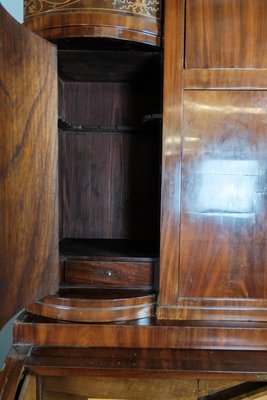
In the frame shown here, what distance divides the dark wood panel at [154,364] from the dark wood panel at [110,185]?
56 cm

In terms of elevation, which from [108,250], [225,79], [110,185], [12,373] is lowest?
[12,373]

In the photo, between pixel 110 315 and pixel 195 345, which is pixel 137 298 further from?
pixel 195 345

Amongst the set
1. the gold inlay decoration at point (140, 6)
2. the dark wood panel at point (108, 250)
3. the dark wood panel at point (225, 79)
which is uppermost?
the gold inlay decoration at point (140, 6)

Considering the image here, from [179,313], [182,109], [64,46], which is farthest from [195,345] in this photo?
[64,46]

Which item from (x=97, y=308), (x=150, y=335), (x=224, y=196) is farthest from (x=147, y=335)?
(x=224, y=196)

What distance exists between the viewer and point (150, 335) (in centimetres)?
102

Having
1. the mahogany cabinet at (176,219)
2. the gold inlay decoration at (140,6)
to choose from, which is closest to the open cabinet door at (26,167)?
the mahogany cabinet at (176,219)

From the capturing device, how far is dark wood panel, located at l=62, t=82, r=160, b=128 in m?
1.44

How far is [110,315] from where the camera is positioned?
1043 mm

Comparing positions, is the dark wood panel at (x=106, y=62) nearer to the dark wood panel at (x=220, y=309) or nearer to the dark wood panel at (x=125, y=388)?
the dark wood panel at (x=220, y=309)

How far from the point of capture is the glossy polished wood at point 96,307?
3.41ft

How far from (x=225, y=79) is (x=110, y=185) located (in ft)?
2.20

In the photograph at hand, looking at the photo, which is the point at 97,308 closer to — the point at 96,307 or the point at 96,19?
the point at 96,307

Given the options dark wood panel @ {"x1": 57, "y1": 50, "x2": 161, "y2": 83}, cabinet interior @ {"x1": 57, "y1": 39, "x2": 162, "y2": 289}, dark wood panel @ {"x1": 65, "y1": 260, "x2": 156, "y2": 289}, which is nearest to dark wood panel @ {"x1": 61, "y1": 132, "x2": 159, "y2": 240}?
cabinet interior @ {"x1": 57, "y1": 39, "x2": 162, "y2": 289}
